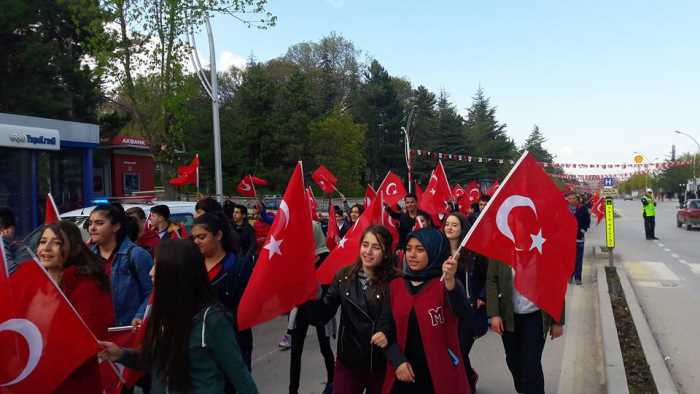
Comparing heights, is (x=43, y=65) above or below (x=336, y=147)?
above

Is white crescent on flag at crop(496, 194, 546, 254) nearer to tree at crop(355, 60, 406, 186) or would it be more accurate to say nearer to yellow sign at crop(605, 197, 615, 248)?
yellow sign at crop(605, 197, 615, 248)

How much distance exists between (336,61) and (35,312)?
6975cm

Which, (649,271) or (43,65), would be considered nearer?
(649,271)

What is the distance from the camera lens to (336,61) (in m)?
70.9

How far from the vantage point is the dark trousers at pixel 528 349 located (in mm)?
4539

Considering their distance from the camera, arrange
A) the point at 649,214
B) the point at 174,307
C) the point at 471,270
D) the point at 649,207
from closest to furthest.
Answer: the point at 174,307
the point at 471,270
the point at 649,207
the point at 649,214

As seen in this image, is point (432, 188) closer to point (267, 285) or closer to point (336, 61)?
point (267, 285)

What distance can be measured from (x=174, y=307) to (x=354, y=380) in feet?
4.58

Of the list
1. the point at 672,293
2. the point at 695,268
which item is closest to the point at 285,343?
the point at 672,293

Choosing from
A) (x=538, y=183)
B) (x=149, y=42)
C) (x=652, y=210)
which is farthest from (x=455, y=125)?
(x=538, y=183)

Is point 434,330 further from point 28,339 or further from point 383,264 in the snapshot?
point 28,339

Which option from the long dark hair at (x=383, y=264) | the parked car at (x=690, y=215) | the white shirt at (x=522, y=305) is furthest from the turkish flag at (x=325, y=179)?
the parked car at (x=690, y=215)

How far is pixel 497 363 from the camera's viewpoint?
6.64 meters

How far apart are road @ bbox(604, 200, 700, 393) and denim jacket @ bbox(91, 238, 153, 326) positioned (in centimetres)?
489
